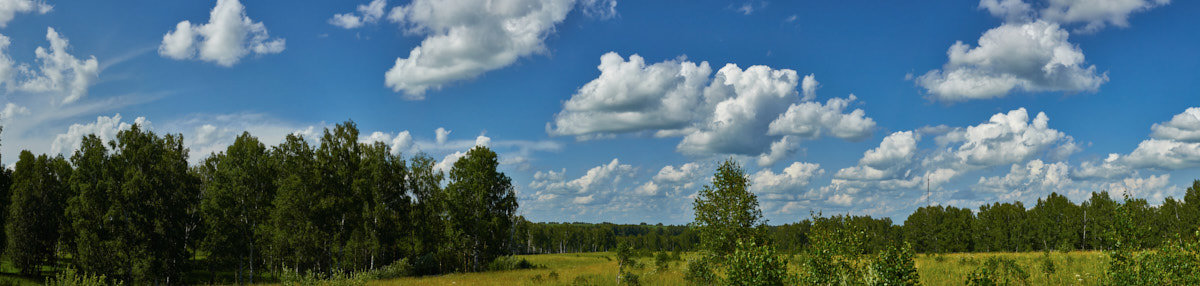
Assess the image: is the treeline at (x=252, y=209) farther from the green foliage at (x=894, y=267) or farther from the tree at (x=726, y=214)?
the green foliage at (x=894, y=267)

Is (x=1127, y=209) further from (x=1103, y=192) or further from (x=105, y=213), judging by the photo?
(x=1103, y=192)

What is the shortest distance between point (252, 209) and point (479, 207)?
19.8 metres

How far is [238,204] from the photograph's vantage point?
4856 centimetres

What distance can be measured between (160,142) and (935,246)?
124 meters

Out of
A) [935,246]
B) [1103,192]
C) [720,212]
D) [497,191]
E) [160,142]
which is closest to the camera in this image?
[720,212]

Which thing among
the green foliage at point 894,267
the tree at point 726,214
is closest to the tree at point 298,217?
the tree at point 726,214

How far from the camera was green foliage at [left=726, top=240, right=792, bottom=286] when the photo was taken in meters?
10.4

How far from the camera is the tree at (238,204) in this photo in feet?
158

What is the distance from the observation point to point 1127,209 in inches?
503

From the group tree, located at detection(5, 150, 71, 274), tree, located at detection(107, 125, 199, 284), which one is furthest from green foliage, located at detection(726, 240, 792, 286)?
tree, located at detection(5, 150, 71, 274)

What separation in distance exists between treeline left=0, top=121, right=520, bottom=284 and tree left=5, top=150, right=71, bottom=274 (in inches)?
3.8

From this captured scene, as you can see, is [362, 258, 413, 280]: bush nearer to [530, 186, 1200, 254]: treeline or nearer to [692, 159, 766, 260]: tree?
[692, 159, 766, 260]: tree

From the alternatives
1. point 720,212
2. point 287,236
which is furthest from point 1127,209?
point 287,236

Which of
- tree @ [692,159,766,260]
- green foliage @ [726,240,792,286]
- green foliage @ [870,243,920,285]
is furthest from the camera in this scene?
tree @ [692,159,766,260]
